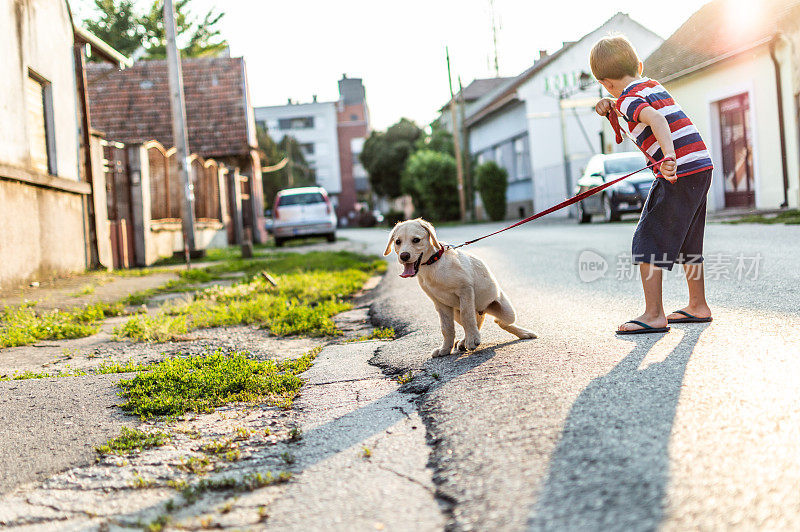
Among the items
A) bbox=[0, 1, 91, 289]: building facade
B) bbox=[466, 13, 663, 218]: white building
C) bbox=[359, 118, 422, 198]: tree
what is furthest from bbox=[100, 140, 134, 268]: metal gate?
bbox=[359, 118, 422, 198]: tree

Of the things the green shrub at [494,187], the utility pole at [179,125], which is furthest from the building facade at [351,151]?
the utility pole at [179,125]

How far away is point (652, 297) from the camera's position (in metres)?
4.78

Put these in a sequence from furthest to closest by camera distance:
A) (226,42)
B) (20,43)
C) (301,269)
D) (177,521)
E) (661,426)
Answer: (226,42), (301,269), (20,43), (661,426), (177,521)

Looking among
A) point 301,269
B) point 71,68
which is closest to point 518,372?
point 301,269

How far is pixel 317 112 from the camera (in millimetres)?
88312

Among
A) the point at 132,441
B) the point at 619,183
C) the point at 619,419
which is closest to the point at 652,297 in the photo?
the point at 619,419

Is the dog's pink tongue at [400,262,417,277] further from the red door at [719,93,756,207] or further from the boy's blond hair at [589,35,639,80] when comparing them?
the red door at [719,93,756,207]

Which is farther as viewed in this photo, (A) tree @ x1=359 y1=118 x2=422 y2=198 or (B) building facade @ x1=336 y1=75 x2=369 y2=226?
(B) building facade @ x1=336 y1=75 x2=369 y2=226

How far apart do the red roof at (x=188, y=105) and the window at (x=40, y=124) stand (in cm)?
1667

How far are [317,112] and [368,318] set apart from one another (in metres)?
83.5

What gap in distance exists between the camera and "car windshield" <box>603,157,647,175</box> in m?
19.9

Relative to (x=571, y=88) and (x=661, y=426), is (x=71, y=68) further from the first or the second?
(x=571, y=88)

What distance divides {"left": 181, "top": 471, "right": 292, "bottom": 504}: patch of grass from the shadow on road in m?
0.97

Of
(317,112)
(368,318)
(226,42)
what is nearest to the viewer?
(368,318)
